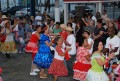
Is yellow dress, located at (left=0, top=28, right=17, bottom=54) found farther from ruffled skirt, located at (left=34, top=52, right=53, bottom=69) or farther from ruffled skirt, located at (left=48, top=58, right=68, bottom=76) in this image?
ruffled skirt, located at (left=48, top=58, right=68, bottom=76)

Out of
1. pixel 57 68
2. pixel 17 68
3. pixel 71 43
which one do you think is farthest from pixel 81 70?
pixel 17 68

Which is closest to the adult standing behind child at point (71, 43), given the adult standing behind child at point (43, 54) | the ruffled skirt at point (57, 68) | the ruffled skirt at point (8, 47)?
the adult standing behind child at point (43, 54)

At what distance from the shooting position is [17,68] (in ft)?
37.4

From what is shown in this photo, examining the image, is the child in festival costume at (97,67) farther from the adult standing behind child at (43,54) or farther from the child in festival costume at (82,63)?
the adult standing behind child at (43,54)

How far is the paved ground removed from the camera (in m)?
9.86

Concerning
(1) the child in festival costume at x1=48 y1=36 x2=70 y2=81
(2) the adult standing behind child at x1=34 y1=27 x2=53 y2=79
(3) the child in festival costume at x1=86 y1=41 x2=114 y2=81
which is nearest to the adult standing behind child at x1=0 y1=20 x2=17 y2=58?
(2) the adult standing behind child at x1=34 y1=27 x2=53 y2=79

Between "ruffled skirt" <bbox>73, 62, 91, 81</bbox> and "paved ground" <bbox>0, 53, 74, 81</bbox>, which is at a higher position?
"ruffled skirt" <bbox>73, 62, 91, 81</bbox>

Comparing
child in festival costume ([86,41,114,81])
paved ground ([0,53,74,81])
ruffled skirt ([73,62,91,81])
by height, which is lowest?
paved ground ([0,53,74,81])

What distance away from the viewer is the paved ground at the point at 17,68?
32.3ft

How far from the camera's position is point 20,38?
14000mm

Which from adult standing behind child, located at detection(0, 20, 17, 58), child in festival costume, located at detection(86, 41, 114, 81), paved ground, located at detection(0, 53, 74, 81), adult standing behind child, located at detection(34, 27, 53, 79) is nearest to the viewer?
child in festival costume, located at detection(86, 41, 114, 81)

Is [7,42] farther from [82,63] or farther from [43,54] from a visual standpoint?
[82,63]

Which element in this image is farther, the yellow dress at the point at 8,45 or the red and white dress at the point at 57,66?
the yellow dress at the point at 8,45

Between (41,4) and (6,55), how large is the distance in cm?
1572
